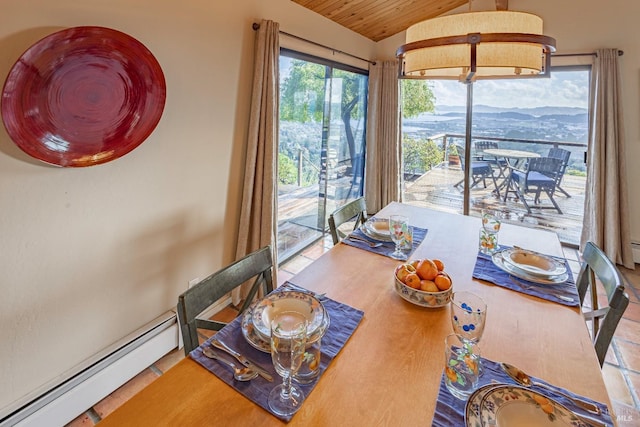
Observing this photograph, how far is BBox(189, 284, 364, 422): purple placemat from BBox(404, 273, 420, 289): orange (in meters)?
0.22

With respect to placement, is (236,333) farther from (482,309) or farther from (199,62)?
(199,62)

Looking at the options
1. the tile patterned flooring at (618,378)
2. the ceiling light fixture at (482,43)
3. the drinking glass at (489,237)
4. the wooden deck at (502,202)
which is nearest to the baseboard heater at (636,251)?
the wooden deck at (502,202)

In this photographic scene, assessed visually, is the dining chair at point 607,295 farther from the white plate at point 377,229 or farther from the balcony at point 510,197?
the balcony at point 510,197

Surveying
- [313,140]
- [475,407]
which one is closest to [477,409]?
[475,407]

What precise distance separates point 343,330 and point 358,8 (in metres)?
3.12

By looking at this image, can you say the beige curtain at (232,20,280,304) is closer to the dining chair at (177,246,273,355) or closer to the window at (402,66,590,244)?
the dining chair at (177,246,273,355)

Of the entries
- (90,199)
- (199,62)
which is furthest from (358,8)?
(90,199)

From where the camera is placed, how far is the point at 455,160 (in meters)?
4.19

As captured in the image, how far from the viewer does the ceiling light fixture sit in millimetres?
1160

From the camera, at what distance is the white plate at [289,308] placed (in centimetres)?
102

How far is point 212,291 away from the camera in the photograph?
115 cm

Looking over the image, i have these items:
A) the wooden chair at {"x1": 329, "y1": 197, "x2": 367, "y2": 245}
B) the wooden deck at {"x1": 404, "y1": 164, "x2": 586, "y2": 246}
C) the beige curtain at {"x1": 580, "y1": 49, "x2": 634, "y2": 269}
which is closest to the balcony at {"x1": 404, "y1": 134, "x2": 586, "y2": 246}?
the wooden deck at {"x1": 404, "y1": 164, "x2": 586, "y2": 246}

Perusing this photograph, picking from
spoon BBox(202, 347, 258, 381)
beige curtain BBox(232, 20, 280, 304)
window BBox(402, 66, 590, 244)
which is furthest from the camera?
window BBox(402, 66, 590, 244)

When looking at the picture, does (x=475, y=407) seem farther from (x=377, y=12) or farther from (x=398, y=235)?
(x=377, y=12)
